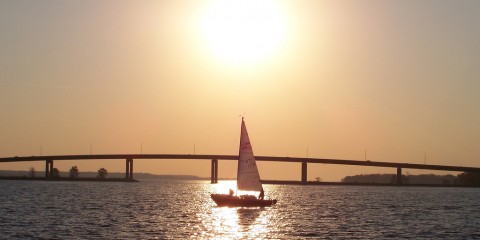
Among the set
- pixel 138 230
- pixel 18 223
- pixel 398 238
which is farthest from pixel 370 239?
pixel 18 223

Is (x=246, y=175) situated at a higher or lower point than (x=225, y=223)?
higher

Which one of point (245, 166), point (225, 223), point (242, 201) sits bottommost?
point (225, 223)

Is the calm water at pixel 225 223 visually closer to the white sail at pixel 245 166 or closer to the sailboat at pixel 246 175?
the sailboat at pixel 246 175

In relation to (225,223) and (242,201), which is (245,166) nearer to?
(242,201)

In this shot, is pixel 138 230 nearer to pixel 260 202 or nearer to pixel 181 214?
pixel 181 214

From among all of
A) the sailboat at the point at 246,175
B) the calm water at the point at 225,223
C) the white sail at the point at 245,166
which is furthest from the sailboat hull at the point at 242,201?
the white sail at the point at 245,166

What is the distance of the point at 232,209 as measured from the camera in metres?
97.2

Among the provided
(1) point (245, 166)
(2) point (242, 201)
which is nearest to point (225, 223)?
(1) point (245, 166)

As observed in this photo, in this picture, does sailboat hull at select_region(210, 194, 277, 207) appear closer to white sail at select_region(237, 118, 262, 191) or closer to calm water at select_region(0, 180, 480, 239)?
calm water at select_region(0, 180, 480, 239)

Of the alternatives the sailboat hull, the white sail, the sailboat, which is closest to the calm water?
the sailboat hull

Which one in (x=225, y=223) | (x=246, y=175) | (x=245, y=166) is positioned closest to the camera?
(x=225, y=223)

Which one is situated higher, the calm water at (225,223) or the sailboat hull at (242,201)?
the sailboat hull at (242,201)

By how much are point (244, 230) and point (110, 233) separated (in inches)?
462

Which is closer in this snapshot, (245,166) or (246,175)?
(245,166)
